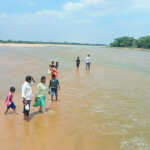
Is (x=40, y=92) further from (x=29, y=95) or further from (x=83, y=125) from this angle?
(x=83, y=125)

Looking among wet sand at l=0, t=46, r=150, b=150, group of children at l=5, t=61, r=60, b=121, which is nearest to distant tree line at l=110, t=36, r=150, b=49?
wet sand at l=0, t=46, r=150, b=150

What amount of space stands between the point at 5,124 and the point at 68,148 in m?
2.26

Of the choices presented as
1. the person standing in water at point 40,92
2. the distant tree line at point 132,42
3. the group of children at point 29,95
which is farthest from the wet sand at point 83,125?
the distant tree line at point 132,42

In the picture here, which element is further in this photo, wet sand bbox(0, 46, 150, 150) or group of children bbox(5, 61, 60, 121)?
group of children bbox(5, 61, 60, 121)

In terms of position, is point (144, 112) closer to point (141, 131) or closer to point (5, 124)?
point (141, 131)

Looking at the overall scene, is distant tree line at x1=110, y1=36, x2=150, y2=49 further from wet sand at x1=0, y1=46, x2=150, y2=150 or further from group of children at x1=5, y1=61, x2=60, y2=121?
group of children at x1=5, y1=61, x2=60, y2=121

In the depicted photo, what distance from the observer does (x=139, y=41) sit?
337 ft

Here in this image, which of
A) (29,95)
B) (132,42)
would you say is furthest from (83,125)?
(132,42)

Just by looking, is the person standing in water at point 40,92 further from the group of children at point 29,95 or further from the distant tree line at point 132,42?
the distant tree line at point 132,42

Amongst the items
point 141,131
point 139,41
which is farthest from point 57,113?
point 139,41

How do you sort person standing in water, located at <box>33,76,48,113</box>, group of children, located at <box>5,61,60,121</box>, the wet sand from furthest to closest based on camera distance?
1. person standing in water, located at <box>33,76,48,113</box>
2. group of children, located at <box>5,61,60,121</box>
3. the wet sand

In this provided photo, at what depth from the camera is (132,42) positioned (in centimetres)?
11238

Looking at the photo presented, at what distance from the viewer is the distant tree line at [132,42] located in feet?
319

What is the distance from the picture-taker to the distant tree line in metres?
97.1
